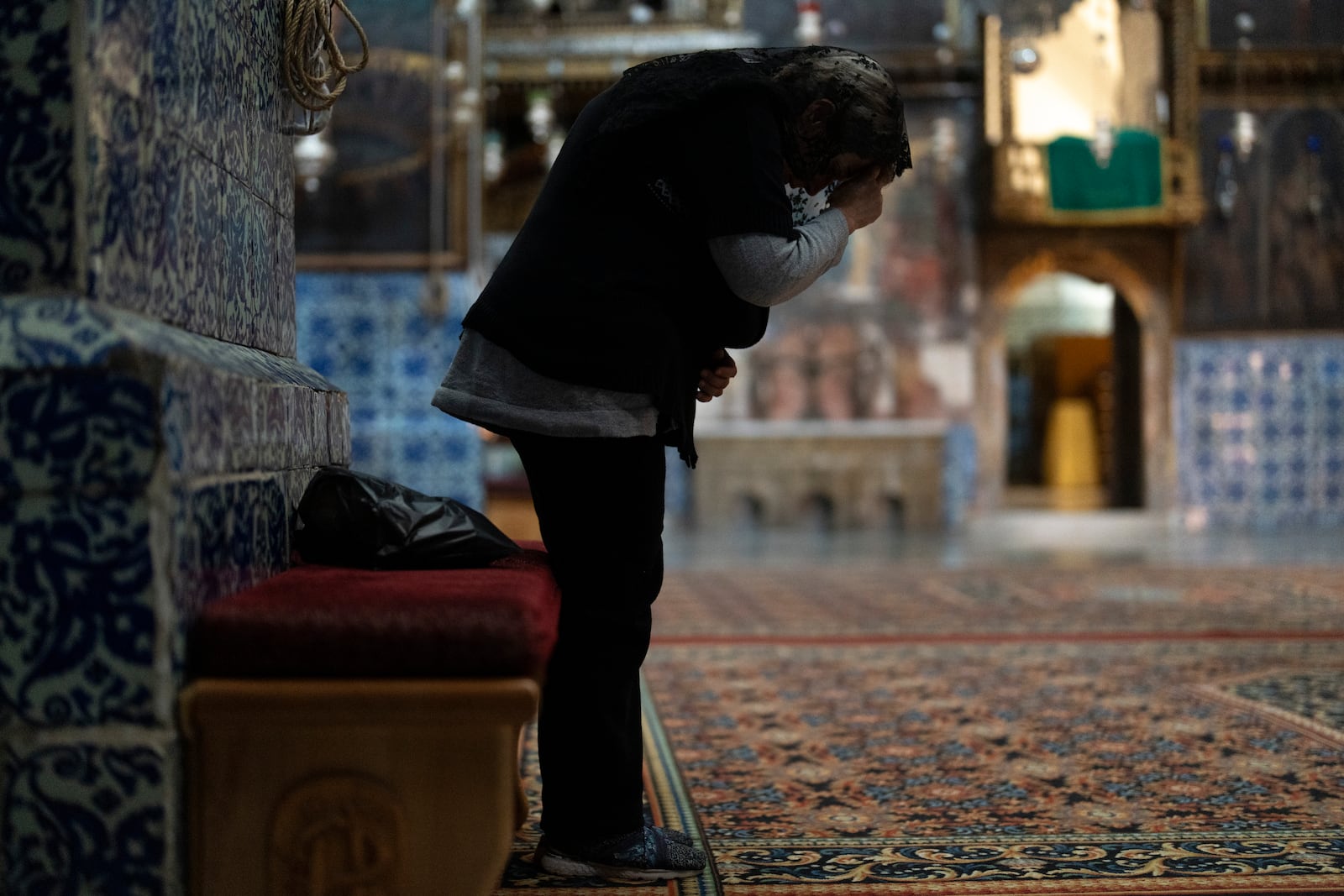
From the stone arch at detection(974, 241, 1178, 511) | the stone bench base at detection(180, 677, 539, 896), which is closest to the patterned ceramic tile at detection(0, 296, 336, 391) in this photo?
the stone bench base at detection(180, 677, 539, 896)

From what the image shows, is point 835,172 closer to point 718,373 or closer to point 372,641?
point 718,373

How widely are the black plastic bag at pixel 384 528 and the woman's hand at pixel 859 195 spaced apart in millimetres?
725

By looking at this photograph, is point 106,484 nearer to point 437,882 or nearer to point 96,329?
point 96,329

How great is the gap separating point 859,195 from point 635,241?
355 millimetres

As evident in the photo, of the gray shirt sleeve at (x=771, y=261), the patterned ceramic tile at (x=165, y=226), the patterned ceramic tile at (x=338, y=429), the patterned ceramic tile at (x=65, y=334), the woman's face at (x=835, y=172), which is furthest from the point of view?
the patterned ceramic tile at (x=338, y=429)

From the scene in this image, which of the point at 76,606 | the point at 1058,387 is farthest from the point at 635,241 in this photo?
the point at 1058,387

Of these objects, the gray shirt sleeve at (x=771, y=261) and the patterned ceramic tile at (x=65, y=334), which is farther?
the gray shirt sleeve at (x=771, y=261)

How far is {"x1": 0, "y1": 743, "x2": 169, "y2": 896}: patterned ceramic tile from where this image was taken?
1.36 metres

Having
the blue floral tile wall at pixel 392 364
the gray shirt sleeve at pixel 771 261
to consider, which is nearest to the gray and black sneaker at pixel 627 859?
the gray shirt sleeve at pixel 771 261

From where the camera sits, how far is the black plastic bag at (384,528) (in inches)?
71.8

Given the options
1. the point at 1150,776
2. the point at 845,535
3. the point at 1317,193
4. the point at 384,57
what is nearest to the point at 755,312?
the point at 1150,776

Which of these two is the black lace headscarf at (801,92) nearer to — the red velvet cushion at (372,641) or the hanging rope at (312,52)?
the hanging rope at (312,52)

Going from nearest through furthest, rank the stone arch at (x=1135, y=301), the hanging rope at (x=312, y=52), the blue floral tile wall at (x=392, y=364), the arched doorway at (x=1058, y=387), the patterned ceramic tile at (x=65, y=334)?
the patterned ceramic tile at (x=65, y=334)
the hanging rope at (x=312, y=52)
the blue floral tile wall at (x=392, y=364)
the stone arch at (x=1135, y=301)
the arched doorway at (x=1058, y=387)

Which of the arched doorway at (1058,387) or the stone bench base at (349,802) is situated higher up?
the arched doorway at (1058,387)
